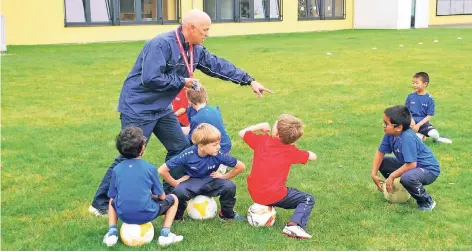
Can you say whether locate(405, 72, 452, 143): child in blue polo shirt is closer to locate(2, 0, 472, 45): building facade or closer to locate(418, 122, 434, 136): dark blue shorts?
locate(418, 122, 434, 136): dark blue shorts

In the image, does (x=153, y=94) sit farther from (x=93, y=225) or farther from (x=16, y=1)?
(x=16, y=1)

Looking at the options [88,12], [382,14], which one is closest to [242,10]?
[88,12]

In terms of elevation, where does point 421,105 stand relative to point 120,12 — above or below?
below

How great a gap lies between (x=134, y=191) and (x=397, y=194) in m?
2.57

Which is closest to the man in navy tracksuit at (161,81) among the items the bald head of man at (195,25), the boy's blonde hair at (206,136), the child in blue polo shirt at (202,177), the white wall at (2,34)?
the bald head of man at (195,25)

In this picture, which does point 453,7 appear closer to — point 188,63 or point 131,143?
point 188,63

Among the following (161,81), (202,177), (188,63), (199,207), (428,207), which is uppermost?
(188,63)

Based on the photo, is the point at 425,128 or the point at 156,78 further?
the point at 425,128

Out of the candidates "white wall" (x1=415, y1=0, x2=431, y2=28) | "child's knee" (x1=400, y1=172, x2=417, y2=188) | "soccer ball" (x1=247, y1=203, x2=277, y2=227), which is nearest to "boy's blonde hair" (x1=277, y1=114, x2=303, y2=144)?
"soccer ball" (x1=247, y1=203, x2=277, y2=227)

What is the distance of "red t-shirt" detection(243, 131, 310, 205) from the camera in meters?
5.18

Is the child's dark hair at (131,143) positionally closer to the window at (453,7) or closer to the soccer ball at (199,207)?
the soccer ball at (199,207)

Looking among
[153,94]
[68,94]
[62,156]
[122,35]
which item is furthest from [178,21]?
[153,94]

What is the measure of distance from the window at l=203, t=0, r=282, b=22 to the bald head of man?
24.0 metres

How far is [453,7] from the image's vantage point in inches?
1641
